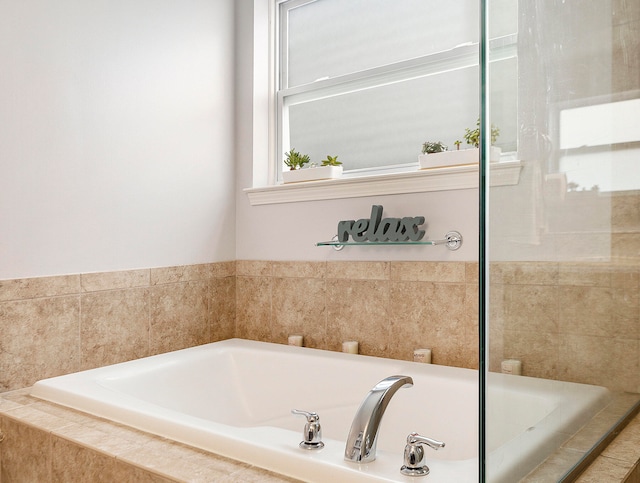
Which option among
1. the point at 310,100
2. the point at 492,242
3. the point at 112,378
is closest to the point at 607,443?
the point at 492,242

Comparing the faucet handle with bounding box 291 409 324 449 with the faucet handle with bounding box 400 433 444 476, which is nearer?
the faucet handle with bounding box 400 433 444 476

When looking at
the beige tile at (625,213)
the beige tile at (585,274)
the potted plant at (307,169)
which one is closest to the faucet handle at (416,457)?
the beige tile at (585,274)

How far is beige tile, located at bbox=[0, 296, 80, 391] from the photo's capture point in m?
1.91

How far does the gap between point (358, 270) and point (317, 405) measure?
0.61 meters

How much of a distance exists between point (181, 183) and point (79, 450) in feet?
4.69

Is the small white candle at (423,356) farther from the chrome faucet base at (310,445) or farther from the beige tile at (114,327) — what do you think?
the beige tile at (114,327)

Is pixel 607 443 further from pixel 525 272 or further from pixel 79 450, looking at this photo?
pixel 79 450

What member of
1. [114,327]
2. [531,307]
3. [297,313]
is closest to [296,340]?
[297,313]

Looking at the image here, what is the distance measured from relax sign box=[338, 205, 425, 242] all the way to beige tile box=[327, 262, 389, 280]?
0.42 feet

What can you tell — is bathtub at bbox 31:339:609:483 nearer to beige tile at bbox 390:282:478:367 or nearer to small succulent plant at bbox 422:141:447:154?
beige tile at bbox 390:282:478:367

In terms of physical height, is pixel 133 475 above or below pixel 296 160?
below

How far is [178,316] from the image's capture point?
2.54 m

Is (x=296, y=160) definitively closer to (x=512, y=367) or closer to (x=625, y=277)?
(x=625, y=277)

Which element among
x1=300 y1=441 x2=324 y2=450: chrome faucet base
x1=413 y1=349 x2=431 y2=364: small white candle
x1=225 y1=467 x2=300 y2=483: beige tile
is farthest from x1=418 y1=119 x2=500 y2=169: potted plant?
x1=225 y1=467 x2=300 y2=483: beige tile
